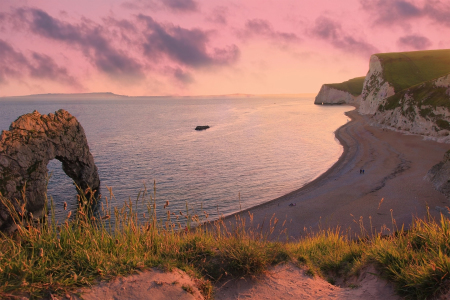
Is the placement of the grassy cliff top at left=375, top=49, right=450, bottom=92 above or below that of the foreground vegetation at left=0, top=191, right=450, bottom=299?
Result: above

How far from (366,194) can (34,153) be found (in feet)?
87.8

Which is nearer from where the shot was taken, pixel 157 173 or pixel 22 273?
pixel 22 273

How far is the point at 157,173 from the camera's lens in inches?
1318

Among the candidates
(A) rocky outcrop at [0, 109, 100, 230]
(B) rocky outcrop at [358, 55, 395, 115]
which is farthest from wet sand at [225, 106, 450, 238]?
(B) rocky outcrop at [358, 55, 395, 115]

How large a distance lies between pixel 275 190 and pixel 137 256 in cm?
2382

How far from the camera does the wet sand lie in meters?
19.0

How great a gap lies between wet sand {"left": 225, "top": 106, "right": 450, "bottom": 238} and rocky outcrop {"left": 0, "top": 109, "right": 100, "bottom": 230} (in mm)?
14274

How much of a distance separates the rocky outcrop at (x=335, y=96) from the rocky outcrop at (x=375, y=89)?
68927 mm

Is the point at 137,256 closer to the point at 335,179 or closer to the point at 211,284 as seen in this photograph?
the point at 211,284

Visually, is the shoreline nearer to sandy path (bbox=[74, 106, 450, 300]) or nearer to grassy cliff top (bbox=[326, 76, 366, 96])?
sandy path (bbox=[74, 106, 450, 300])

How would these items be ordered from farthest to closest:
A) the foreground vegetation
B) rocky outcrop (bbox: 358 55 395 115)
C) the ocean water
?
rocky outcrop (bbox: 358 55 395 115) < the ocean water < the foreground vegetation

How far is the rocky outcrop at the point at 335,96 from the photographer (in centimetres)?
16994

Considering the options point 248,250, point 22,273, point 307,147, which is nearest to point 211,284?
point 248,250

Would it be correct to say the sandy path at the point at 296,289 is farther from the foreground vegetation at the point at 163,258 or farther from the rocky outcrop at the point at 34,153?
the rocky outcrop at the point at 34,153
